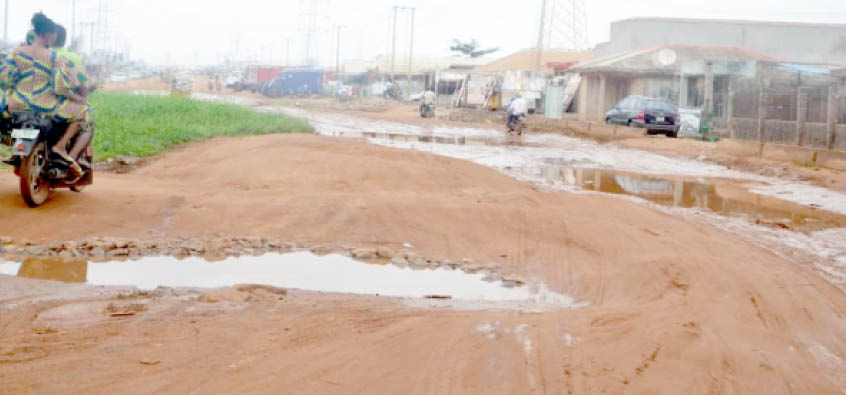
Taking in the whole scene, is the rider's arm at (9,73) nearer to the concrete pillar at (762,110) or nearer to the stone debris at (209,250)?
the stone debris at (209,250)

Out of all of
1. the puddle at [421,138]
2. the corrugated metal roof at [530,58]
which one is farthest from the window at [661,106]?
the corrugated metal roof at [530,58]

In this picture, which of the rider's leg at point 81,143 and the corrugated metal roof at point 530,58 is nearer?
the rider's leg at point 81,143

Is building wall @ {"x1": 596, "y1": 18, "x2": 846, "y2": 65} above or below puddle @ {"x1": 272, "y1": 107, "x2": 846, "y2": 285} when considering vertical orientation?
above

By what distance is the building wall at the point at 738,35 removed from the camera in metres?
53.3

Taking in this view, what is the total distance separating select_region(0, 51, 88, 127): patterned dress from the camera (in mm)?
8641

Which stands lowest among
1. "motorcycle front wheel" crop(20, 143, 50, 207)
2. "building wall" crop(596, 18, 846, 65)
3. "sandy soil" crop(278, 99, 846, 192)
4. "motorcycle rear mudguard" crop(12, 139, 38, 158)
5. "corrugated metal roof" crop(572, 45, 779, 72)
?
"motorcycle front wheel" crop(20, 143, 50, 207)

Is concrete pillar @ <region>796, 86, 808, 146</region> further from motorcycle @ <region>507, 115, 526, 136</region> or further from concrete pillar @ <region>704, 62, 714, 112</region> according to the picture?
motorcycle @ <region>507, 115, 526, 136</region>

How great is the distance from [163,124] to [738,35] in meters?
41.9

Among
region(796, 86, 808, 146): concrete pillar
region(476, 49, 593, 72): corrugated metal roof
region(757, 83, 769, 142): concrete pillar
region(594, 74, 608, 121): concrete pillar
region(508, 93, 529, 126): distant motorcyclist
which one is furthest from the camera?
region(476, 49, 593, 72): corrugated metal roof

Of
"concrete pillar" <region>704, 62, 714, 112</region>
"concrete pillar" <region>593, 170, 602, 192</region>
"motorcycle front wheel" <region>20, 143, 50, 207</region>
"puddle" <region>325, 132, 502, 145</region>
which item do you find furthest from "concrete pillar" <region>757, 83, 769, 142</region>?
"motorcycle front wheel" <region>20, 143, 50, 207</region>

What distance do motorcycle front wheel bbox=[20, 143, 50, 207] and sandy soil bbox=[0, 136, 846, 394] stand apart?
5.1 inches

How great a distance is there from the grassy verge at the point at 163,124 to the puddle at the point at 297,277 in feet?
25.0

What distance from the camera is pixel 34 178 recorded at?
8539 mm

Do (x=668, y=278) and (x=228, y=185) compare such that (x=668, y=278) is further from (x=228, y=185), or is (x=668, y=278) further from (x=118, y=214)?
(x=228, y=185)
